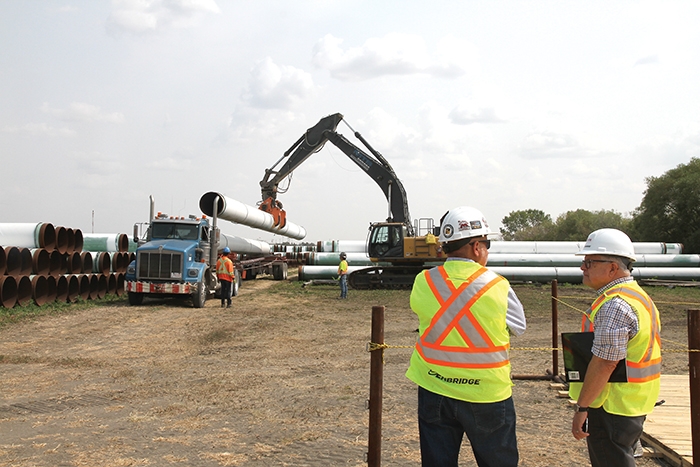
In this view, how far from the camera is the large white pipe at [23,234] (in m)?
17.5

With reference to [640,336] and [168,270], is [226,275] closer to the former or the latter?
[168,270]

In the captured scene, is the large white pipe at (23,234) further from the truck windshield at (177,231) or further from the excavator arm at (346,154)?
the excavator arm at (346,154)

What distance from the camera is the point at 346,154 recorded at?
28.9m

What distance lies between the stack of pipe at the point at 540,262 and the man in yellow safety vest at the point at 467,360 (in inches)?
957

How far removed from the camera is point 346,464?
18.5 feet

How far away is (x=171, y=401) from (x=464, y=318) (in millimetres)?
5426

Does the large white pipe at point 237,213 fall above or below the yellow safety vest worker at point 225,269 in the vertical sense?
above

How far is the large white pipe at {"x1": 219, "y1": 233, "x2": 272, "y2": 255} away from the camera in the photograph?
25.5 metres

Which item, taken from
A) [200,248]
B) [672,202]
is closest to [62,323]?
[200,248]

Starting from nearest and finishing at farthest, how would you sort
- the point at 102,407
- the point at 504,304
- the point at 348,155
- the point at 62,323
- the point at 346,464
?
the point at 504,304, the point at 346,464, the point at 102,407, the point at 62,323, the point at 348,155

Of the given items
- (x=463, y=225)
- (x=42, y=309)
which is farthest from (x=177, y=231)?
(x=463, y=225)

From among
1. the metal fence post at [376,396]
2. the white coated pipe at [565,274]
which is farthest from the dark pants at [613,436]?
the white coated pipe at [565,274]

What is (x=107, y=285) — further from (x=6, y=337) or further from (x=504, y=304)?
(x=504, y=304)

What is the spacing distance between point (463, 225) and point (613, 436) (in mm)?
1458
